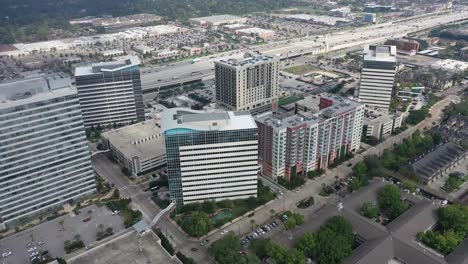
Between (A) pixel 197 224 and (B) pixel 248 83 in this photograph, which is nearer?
(A) pixel 197 224

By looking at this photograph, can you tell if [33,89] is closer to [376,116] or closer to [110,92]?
[110,92]

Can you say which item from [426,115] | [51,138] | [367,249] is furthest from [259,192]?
[426,115]

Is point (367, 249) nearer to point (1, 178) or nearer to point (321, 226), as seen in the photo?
point (321, 226)

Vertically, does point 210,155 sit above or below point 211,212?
above

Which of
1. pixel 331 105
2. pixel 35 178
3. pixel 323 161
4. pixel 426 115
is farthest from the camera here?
pixel 426 115

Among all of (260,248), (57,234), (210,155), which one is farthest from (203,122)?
(57,234)

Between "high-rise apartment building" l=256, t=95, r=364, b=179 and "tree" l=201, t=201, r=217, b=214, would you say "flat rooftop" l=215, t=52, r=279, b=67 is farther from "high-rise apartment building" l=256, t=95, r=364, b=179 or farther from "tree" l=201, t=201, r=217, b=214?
"tree" l=201, t=201, r=217, b=214

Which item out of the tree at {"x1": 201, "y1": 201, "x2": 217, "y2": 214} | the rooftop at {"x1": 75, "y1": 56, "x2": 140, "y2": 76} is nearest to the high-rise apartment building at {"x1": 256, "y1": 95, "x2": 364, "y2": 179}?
the tree at {"x1": 201, "y1": 201, "x2": 217, "y2": 214}

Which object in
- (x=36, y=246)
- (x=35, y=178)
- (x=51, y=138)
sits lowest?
(x=36, y=246)
